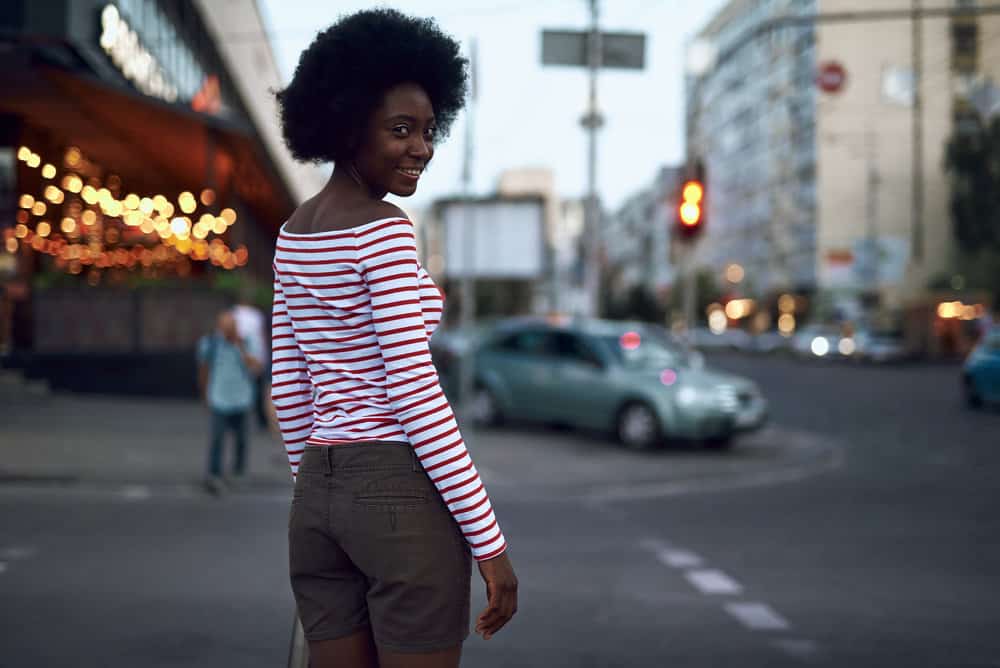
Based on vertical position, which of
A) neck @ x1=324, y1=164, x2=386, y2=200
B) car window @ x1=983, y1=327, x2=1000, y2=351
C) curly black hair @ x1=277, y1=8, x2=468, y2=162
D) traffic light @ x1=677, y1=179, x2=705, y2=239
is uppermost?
traffic light @ x1=677, y1=179, x2=705, y2=239

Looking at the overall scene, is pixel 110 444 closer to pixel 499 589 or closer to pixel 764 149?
pixel 499 589

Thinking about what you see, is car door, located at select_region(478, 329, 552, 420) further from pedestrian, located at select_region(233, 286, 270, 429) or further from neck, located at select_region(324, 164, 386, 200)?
neck, located at select_region(324, 164, 386, 200)

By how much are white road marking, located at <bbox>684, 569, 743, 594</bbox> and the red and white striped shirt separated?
4382mm

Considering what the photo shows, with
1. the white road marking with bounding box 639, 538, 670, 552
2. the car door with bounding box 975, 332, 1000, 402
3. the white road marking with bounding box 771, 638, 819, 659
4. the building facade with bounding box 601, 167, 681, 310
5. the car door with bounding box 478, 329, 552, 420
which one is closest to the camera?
the white road marking with bounding box 771, 638, 819, 659

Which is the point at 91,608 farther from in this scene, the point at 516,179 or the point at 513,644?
the point at 516,179

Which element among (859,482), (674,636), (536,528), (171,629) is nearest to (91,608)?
(171,629)

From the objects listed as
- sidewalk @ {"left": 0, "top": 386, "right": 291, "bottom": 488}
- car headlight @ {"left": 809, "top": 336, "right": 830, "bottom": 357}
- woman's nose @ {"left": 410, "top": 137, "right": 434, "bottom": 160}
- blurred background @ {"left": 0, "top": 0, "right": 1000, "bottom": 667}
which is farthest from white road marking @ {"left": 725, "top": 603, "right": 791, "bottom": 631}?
car headlight @ {"left": 809, "top": 336, "right": 830, "bottom": 357}

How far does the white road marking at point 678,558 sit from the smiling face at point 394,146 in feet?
17.0

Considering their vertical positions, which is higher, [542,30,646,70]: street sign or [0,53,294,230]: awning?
[542,30,646,70]: street sign

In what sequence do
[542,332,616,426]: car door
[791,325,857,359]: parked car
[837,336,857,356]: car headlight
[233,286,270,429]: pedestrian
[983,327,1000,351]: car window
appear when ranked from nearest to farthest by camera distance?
1. [233,286,270,429]: pedestrian
2. [542,332,616,426]: car door
3. [983,327,1000,351]: car window
4. [837,336,857,356]: car headlight
5. [791,325,857,359]: parked car

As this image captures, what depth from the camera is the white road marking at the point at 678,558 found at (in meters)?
7.06

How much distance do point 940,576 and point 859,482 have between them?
198 inches

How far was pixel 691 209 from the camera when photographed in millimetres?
15297

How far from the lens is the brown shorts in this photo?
2.10 meters
